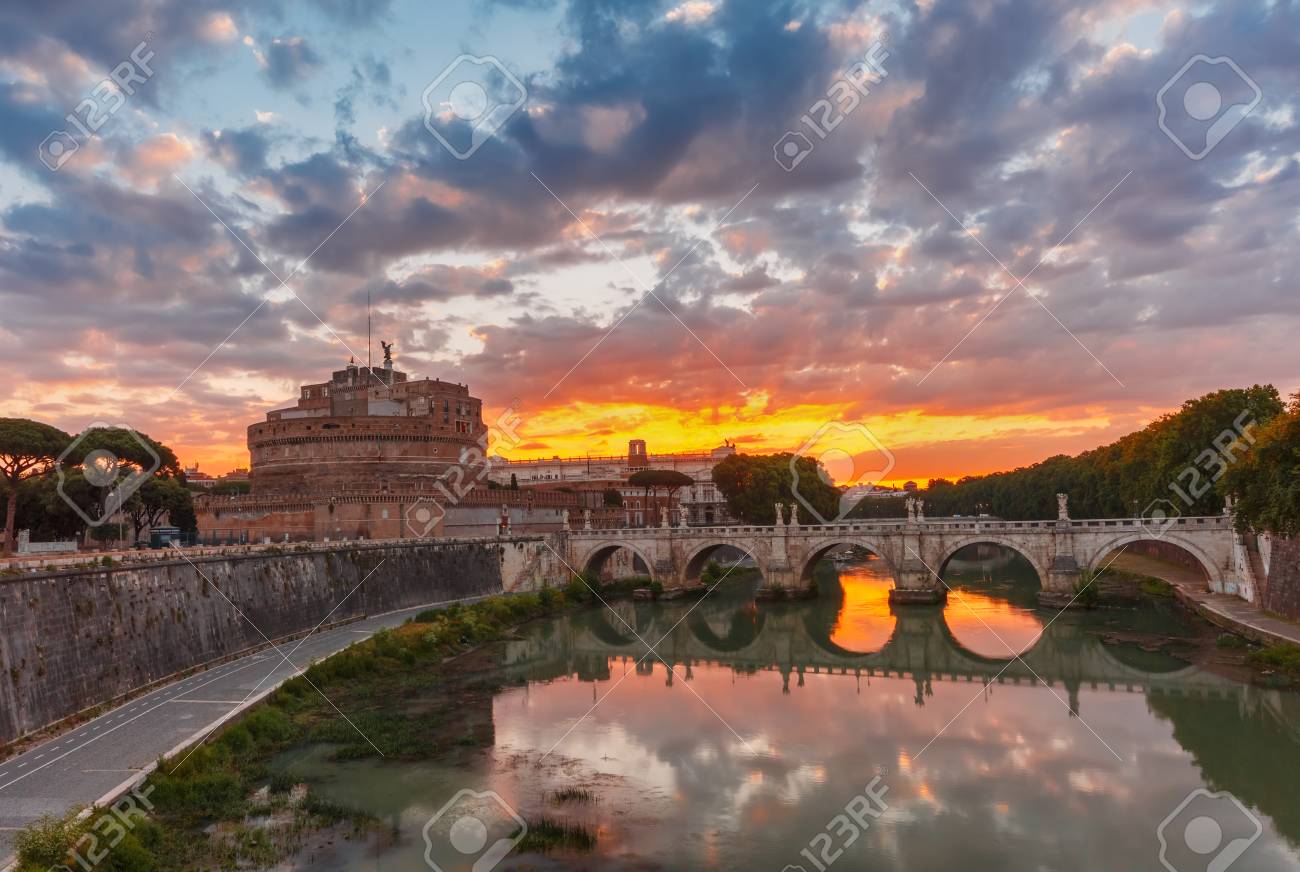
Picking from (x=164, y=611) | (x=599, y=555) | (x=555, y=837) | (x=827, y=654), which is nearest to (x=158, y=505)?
(x=599, y=555)

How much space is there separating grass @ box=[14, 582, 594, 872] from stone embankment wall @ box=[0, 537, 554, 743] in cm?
321

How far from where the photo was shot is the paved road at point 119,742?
13625 millimetres

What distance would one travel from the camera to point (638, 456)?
111500 millimetres

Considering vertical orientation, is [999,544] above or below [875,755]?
above

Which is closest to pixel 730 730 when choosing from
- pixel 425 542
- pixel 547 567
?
pixel 425 542

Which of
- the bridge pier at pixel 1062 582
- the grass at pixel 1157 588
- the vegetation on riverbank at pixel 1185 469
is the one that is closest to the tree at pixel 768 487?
the vegetation on riverbank at pixel 1185 469

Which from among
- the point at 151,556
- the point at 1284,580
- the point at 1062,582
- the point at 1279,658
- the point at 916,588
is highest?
the point at 151,556

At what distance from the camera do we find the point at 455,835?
49.2 ft

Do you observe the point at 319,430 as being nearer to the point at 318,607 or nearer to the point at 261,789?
the point at 318,607

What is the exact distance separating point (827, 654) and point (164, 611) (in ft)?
69.9

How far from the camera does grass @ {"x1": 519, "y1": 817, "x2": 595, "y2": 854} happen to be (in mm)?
14328

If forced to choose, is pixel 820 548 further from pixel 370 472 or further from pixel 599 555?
pixel 370 472

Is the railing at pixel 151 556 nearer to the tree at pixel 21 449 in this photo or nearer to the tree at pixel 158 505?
the tree at pixel 21 449

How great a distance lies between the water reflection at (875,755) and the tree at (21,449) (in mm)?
17626
